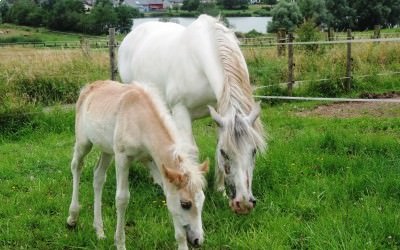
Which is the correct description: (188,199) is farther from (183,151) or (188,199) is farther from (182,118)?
(182,118)

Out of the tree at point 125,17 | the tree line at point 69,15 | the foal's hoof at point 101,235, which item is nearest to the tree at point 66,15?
the tree line at point 69,15

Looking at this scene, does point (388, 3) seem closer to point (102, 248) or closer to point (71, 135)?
point (71, 135)

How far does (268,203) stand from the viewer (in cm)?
424

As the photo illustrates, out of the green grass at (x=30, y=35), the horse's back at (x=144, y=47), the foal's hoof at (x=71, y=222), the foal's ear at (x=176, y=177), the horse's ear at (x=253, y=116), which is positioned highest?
the green grass at (x=30, y=35)

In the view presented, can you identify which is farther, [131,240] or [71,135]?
[71,135]

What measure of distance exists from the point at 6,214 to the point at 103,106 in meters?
1.54

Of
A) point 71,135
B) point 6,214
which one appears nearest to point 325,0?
point 71,135

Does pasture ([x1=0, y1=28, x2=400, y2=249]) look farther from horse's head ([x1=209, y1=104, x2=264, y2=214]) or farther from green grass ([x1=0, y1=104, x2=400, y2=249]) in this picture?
horse's head ([x1=209, y1=104, x2=264, y2=214])

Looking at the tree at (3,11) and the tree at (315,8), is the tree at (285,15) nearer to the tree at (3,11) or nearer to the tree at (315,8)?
the tree at (315,8)

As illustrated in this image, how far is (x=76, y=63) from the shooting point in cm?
1197

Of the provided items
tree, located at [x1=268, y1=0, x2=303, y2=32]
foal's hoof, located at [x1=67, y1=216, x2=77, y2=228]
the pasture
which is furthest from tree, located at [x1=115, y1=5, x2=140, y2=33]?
foal's hoof, located at [x1=67, y1=216, x2=77, y2=228]

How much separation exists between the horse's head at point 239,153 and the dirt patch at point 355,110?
18.3ft

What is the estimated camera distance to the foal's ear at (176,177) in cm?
287

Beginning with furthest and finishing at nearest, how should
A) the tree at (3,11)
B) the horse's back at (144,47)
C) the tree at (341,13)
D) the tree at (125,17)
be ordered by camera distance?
the tree at (3,11), the tree at (341,13), the tree at (125,17), the horse's back at (144,47)
